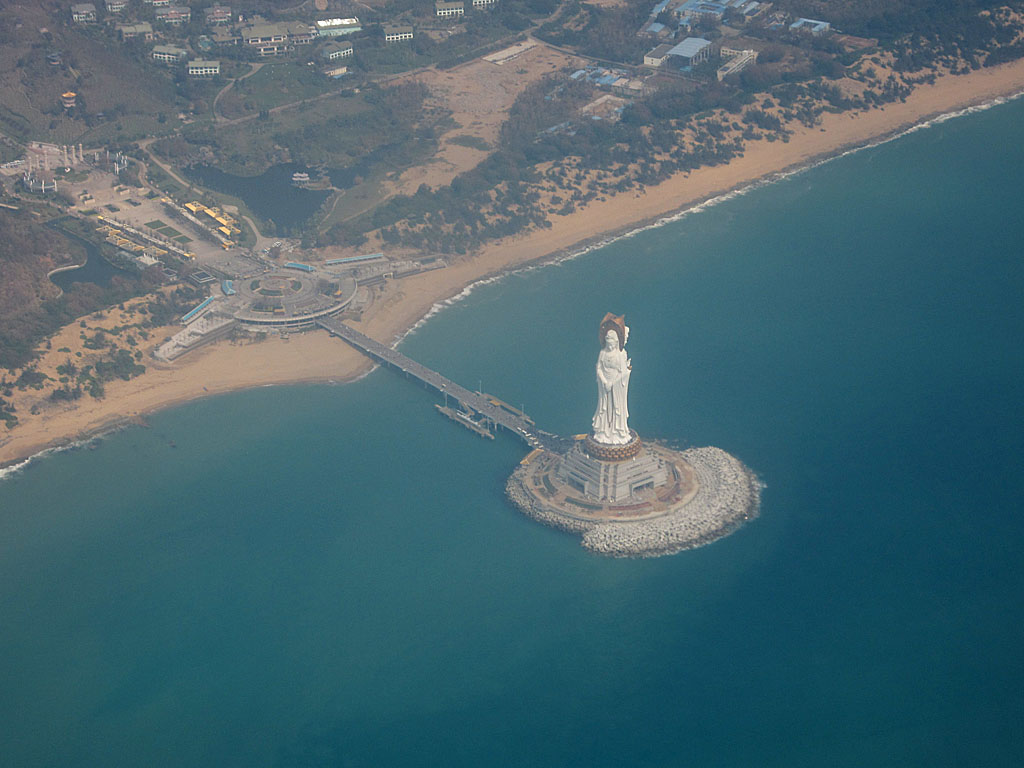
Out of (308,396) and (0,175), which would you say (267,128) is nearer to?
(0,175)

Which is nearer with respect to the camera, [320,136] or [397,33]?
[320,136]

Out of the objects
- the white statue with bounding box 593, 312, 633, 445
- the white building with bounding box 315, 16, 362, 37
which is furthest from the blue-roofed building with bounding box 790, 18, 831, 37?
the white statue with bounding box 593, 312, 633, 445

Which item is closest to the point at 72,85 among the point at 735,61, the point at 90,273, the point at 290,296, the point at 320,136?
the point at 320,136

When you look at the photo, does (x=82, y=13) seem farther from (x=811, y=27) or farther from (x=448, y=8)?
(x=811, y=27)

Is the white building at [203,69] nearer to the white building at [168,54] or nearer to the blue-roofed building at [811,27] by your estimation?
the white building at [168,54]

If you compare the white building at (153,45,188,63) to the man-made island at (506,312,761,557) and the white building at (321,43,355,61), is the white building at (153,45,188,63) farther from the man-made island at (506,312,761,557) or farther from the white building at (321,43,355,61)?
the man-made island at (506,312,761,557)

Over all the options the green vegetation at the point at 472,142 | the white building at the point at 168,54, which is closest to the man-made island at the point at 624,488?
the green vegetation at the point at 472,142

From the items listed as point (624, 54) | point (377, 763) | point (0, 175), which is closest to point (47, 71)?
point (0, 175)
